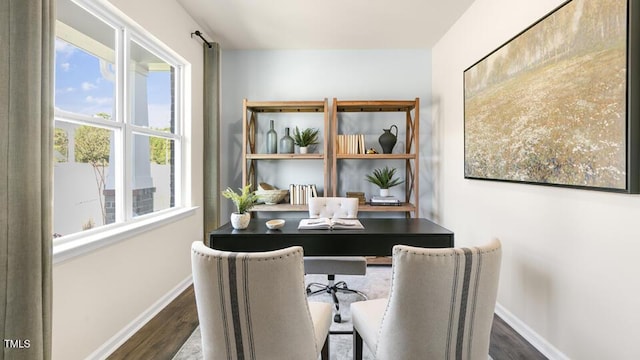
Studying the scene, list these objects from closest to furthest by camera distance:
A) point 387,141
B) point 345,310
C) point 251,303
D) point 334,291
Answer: point 251,303
point 345,310
point 334,291
point 387,141

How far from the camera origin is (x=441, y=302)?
1.19m

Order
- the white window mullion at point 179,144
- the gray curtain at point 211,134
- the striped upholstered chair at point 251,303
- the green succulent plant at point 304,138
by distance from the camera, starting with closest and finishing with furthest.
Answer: the striped upholstered chair at point 251,303
the white window mullion at point 179,144
the gray curtain at point 211,134
the green succulent plant at point 304,138

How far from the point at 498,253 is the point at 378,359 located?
652 mm

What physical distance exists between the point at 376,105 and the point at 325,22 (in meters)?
1.07

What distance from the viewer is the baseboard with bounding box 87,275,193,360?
1936mm

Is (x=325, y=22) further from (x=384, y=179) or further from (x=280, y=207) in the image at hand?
(x=280, y=207)

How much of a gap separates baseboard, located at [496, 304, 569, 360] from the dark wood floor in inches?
1.1

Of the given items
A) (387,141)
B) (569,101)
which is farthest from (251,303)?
(387,141)

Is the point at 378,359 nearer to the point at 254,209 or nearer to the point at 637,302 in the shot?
the point at 637,302

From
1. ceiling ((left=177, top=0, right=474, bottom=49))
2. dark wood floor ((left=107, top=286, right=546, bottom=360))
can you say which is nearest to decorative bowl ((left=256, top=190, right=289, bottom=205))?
dark wood floor ((left=107, top=286, right=546, bottom=360))

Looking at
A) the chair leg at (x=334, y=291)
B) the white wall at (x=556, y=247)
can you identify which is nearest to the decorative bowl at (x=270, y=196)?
the chair leg at (x=334, y=291)

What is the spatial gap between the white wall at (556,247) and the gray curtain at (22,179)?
256 cm

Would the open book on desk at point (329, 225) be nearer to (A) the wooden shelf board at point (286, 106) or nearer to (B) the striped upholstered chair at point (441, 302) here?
(B) the striped upholstered chair at point (441, 302)

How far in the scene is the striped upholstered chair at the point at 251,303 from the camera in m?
1.13
